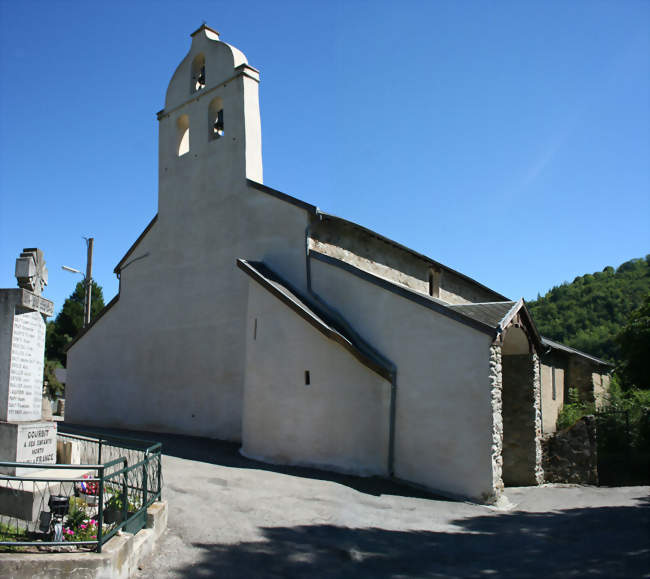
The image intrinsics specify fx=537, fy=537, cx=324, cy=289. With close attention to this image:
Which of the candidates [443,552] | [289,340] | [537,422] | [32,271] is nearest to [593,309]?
[537,422]

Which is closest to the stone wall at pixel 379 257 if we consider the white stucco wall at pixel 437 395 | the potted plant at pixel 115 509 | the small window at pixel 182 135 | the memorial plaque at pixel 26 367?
the white stucco wall at pixel 437 395

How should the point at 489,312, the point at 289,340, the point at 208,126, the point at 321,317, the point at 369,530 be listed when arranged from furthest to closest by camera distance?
the point at 208,126 < the point at 321,317 < the point at 289,340 < the point at 489,312 < the point at 369,530

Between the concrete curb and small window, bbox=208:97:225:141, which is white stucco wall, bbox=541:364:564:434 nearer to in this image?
small window, bbox=208:97:225:141

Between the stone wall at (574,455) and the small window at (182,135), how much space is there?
1460cm

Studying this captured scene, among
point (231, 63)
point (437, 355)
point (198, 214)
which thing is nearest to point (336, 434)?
point (437, 355)

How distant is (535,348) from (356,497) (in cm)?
632

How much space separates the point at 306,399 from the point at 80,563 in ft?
24.1

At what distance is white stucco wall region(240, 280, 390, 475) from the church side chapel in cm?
3

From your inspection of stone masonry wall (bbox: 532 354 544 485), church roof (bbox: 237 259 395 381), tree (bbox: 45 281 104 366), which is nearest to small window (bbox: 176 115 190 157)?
church roof (bbox: 237 259 395 381)

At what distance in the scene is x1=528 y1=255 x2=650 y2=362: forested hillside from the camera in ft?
156

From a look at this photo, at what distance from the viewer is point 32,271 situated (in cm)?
871

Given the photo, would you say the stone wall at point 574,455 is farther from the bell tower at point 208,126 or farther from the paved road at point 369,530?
the bell tower at point 208,126

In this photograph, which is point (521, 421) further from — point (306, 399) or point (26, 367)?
point (26, 367)

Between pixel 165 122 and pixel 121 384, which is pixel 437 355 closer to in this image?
pixel 121 384
